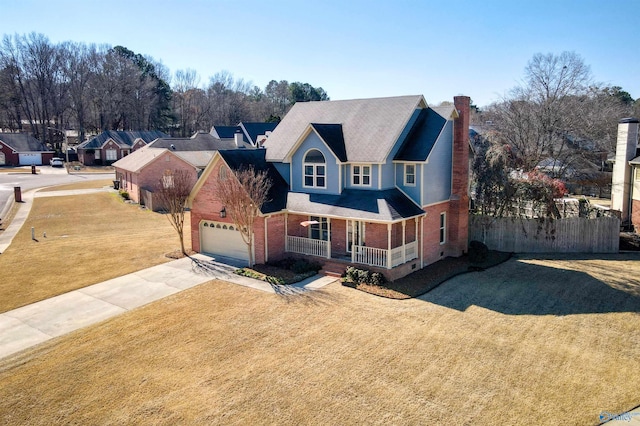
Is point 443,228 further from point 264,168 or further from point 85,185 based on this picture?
point 85,185

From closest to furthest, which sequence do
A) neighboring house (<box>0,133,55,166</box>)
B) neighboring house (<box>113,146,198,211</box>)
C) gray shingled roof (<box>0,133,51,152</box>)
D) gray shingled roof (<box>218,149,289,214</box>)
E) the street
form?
gray shingled roof (<box>218,149,289,214</box>)
neighboring house (<box>113,146,198,211</box>)
the street
neighboring house (<box>0,133,55,166</box>)
gray shingled roof (<box>0,133,51,152</box>)

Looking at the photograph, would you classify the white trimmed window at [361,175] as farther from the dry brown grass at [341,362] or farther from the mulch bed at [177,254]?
the mulch bed at [177,254]

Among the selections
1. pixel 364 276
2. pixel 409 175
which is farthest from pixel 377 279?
pixel 409 175

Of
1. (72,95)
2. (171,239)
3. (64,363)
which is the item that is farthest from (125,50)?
(64,363)

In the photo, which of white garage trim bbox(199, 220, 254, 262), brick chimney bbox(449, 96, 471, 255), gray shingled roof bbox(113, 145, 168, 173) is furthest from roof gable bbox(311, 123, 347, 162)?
gray shingled roof bbox(113, 145, 168, 173)

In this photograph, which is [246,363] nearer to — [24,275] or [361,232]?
[361,232]

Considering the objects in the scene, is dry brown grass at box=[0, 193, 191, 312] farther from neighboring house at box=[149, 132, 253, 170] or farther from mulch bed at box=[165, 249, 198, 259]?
neighboring house at box=[149, 132, 253, 170]
